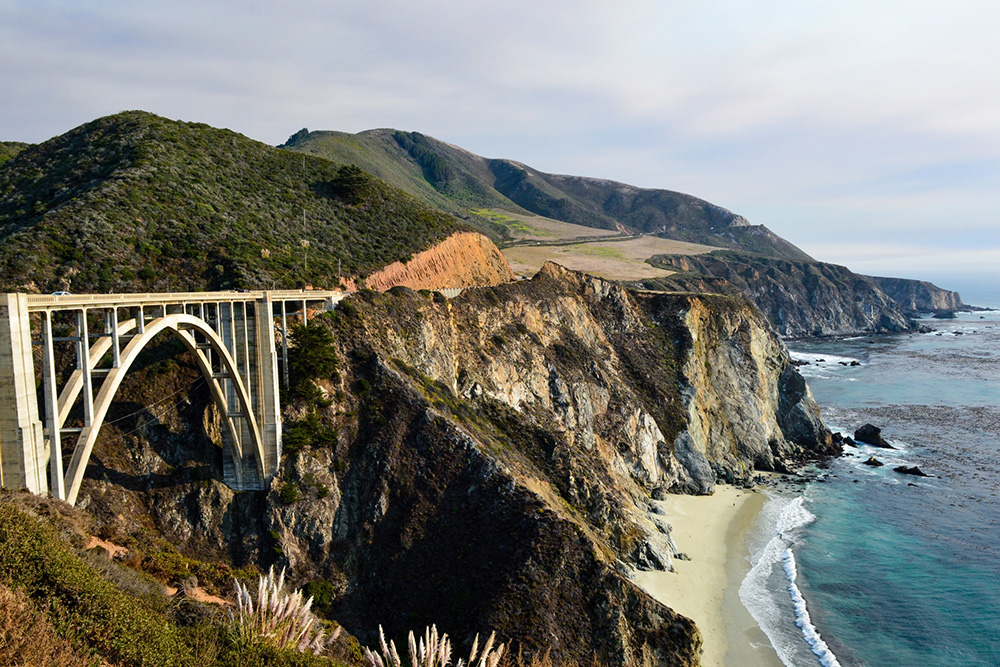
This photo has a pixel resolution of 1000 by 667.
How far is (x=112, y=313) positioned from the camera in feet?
60.0

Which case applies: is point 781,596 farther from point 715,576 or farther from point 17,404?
point 17,404

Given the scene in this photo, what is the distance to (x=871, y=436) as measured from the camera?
64750 millimetres

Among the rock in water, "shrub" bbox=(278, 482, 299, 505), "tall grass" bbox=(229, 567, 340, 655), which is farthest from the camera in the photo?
the rock in water

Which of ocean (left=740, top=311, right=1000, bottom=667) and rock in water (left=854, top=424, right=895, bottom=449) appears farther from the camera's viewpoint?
rock in water (left=854, top=424, right=895, bottom=449)

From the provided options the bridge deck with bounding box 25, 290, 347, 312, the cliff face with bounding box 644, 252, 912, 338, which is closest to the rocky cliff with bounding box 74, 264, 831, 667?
the bridge deck with bounding box 25, 290, 347, 312

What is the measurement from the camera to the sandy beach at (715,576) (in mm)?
29266

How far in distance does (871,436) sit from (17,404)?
74.0 m

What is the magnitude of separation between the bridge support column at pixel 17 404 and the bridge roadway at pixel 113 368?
26 millimetres

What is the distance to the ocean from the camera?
98.8ft

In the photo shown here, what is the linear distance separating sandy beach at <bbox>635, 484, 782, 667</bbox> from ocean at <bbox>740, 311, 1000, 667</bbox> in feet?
2.96

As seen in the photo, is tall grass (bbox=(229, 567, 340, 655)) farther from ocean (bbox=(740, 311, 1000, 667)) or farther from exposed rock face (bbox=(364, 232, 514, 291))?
exposed rock face (bbox=(364, 232, 514, 291))

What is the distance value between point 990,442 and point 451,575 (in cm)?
6636

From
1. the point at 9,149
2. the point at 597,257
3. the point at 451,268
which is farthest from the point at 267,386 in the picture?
the point at 597,257

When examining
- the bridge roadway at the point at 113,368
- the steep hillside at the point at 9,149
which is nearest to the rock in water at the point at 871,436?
the bridge roadway at the point at 113,368
